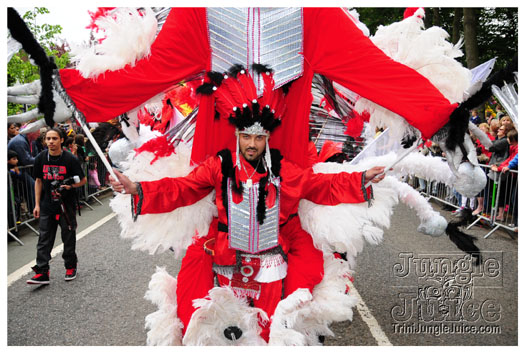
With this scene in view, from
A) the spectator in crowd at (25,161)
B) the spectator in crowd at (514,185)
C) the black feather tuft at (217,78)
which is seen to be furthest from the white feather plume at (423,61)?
the spectator in crowd at (25,161)

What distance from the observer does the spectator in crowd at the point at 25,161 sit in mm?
7430

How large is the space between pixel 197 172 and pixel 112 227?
18.3 feet

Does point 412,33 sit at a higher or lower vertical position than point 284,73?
higher

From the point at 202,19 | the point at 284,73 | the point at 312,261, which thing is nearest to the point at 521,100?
the point at 284,73

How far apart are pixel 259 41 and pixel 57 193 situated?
141 inches

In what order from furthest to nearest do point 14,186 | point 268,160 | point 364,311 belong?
point 14,186, point 364,311, point 268,160

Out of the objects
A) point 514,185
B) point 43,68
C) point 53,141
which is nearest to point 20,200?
point 53,141

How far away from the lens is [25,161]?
7.48 meters

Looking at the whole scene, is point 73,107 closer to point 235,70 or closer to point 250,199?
point 235,70

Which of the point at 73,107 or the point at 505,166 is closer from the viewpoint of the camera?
the point at 73,107

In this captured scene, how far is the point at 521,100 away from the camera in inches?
92.7

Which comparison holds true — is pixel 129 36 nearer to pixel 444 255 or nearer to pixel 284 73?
pixel 284 73

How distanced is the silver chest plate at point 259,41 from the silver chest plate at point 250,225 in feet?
2.43

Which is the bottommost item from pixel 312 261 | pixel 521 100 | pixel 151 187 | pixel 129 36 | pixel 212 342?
pixel 212 342
